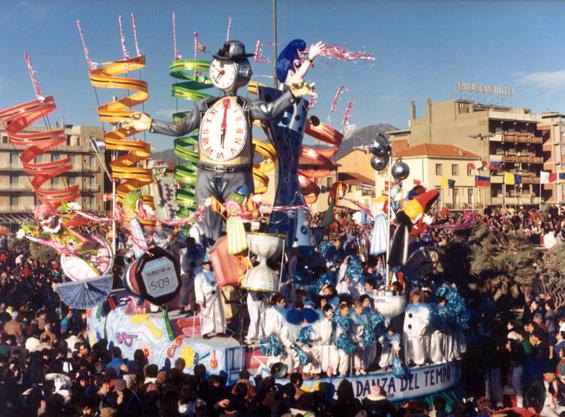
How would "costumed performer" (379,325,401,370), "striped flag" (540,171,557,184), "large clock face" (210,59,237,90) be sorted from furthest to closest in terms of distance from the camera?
1. "striped flag" (540,171,557,184)
2. "large clock face" (210,59,237,90)
3. "costumed performer" (379,325,401,370)

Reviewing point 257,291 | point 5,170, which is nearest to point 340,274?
point 257,291

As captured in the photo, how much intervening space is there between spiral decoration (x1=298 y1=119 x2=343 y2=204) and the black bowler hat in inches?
116

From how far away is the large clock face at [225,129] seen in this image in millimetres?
13969

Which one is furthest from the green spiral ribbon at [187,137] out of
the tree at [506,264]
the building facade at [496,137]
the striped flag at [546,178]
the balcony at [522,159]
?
the balcony at [522,159]

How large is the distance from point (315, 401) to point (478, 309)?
30.4 ft

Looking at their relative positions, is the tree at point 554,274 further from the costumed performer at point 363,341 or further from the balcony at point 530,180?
the balcony at point 530,180

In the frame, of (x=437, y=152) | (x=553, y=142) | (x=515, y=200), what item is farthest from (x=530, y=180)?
(x=437, y=152)

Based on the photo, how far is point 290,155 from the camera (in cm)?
1564

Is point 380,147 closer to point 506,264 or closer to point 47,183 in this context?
point 506,264

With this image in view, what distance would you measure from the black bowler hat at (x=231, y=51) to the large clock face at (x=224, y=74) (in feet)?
0.30

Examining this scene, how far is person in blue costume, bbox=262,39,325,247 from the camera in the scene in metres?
15.3

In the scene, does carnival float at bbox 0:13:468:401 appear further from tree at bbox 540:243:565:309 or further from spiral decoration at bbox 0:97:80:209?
tree at bbox 540:243:565:309

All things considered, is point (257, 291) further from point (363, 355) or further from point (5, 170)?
point (5, 170)

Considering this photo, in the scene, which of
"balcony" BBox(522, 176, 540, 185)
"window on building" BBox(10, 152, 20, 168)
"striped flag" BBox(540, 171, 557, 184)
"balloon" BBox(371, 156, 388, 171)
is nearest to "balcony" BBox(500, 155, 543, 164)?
Result: "balcony" BBox(522, 176, 540, 185)
